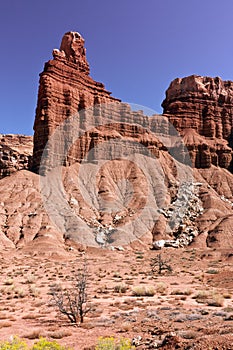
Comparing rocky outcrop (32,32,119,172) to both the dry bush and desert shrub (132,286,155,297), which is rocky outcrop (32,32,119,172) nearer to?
desert shrub (132,286,155,297)

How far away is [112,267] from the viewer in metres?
35.9

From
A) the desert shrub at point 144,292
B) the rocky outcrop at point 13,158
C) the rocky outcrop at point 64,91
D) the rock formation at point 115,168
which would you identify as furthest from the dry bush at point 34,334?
the rocky outcrop at point 13,158

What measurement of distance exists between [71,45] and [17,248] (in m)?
64.9

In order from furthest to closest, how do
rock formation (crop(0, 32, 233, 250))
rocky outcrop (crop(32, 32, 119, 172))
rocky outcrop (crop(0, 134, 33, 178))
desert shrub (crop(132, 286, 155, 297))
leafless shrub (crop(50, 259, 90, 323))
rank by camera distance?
rocky outcrop (crop(0, 134, 33, 178))
rocky outcrop (crop(32, 32, 119, 172))
rock formation (crop(0, 32, 233, 250))
desert shrub (crop(132, 286, 155, 297))
leafless shrub (crop(50, 259, 90, 323))

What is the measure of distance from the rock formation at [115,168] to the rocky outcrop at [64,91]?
0.28 m

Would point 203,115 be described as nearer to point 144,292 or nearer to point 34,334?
point 144,292

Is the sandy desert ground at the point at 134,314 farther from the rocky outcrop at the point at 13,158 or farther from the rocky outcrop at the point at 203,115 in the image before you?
the rocky outcrop at the point at 203,115

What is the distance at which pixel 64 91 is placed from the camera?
264 feet

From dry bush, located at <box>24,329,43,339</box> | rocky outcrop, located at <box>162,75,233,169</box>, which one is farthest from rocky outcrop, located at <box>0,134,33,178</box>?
dry bush, located at <box>24,329,43,339</box>

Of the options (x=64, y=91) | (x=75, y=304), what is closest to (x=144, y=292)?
(x=75, y=304)

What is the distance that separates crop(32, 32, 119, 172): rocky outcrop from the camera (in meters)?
75.2

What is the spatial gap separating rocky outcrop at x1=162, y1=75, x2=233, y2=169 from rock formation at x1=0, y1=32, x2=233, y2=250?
33 centimetres

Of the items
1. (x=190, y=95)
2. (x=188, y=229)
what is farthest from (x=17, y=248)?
(x=190, y=95)

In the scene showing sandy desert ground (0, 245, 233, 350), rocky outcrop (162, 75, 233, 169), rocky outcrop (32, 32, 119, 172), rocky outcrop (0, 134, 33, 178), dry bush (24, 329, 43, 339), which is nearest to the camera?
sandy desert ground (0, 245, 233, 350)
